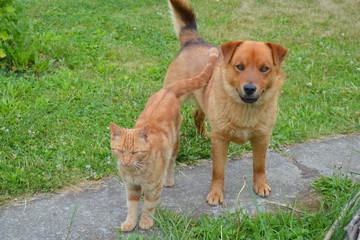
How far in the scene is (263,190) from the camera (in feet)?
12.7

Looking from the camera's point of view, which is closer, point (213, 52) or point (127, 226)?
point (127, 226)

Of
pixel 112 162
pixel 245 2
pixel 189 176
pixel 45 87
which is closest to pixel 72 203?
pixel 112 162

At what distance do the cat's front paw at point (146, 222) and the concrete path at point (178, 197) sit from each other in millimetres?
184

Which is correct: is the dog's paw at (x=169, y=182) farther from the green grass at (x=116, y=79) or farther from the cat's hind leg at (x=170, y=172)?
the green grass at (x=116, y=79)

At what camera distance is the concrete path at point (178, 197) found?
332cm

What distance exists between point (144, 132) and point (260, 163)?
125 cm

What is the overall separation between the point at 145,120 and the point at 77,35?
14.6 feet

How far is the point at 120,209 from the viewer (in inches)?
141

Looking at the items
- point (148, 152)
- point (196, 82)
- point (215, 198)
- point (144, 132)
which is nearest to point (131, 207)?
point (148, 152)

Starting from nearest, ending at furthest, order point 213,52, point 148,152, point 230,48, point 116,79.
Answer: point 148,152
point 230,48
point 213,52
point 116,79

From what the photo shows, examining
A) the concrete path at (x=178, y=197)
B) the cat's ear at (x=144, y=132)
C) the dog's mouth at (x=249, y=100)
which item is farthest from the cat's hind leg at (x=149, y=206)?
the dog's mouth at (x=249, y=100)

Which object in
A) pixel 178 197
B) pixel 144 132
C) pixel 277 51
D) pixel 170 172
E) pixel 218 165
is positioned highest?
pixel 277 51

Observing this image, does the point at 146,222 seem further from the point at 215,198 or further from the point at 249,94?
the point at 249,94

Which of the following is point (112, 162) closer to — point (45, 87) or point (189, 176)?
point (189, 176)
